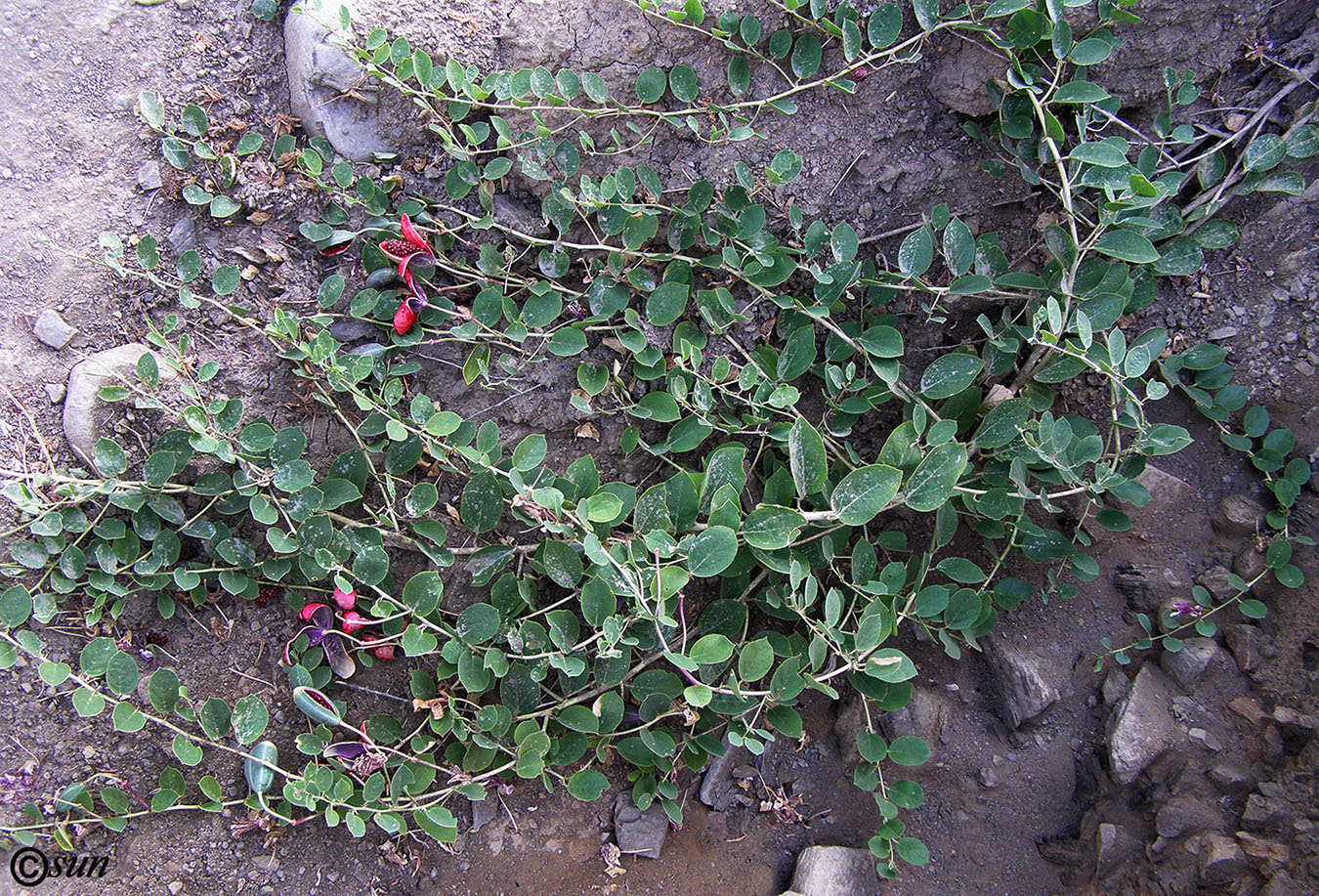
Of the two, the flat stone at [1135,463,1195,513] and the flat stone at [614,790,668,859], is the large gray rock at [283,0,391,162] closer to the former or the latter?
the flat stone at [614,790,668,859]

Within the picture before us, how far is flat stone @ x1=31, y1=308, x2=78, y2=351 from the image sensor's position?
6.36 feet

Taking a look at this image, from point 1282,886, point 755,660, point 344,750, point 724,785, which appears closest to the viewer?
point 1282,886

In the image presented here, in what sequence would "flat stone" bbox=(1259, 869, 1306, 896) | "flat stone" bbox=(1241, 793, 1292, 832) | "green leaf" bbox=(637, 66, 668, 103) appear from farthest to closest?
1. "green leaf" bbox=(637, 66, 668, 103)
2. "flat stone" bbox=(1241, 793, 1292, 832)
3. "flat stone" bbox=(1259, 869, 1306, 896)

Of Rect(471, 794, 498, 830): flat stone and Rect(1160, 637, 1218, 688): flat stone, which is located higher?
Rect(1160, 637, 1218, 688): flat stone

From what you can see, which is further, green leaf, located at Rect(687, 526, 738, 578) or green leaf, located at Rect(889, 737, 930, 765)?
green leaf, located at Rect(889, 737, 930, 765)

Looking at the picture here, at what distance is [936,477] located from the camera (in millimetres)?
1790

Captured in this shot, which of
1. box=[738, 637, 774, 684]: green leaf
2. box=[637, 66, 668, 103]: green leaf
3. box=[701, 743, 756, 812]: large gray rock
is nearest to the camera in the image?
box=[738, 637, 774, 684]: green leaf

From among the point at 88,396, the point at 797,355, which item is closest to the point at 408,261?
the point at 88,396

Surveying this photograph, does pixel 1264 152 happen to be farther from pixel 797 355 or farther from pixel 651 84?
pixel 651 84

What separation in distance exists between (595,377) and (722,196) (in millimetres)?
605

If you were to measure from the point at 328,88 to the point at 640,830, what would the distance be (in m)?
2.13

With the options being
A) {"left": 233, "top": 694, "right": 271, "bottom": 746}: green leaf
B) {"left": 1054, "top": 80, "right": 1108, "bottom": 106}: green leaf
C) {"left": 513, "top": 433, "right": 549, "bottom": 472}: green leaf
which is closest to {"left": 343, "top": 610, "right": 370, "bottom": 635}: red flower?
{"left": 233, "top": 694, "right": 271, "bottom": 746}: green leaf

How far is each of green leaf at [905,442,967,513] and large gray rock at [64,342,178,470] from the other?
186 centimetres

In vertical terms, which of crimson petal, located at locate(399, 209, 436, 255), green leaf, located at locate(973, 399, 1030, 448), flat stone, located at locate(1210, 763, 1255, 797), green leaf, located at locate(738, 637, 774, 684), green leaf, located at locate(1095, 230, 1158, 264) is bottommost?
flat stone, located at locate(1210, 763, 1255, 797)
